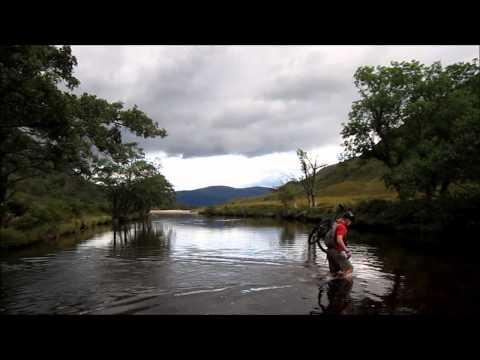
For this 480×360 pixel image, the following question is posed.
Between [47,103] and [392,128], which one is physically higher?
[392,128]

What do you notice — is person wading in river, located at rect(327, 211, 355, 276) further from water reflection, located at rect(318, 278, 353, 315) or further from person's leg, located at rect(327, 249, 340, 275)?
water reflection, located at rect(318, 278, 353, 315)

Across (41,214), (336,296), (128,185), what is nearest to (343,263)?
(336,296)

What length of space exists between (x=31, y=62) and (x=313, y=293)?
45.5ft

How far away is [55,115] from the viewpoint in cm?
1684

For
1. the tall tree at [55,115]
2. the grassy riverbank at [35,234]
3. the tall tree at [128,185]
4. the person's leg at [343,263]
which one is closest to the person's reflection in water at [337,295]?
the person's leg at [343,263]

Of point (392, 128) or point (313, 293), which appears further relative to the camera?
point (392, 128)

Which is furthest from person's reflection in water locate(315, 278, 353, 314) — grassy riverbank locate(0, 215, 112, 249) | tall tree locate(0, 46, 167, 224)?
grassy riverbank locate(0, 215, 112, 249)

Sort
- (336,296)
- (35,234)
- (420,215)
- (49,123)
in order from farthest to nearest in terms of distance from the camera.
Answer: (420,215) < (35,234) < (49,123) < (336,296)

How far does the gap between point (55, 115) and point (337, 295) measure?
14581 millimetres

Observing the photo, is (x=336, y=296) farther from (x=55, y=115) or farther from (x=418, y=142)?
(x=418, y=142)
